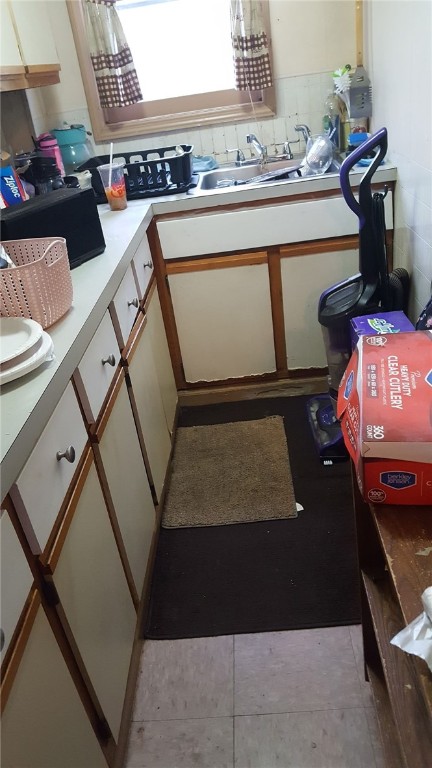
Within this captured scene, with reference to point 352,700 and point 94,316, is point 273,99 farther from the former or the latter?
point 352,700

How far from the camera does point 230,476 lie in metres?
2.12

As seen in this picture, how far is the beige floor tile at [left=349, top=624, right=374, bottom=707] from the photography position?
52.8 inches

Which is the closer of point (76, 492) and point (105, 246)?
point (76, 492)

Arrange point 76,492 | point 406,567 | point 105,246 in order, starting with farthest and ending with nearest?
point 105,246 < point 76,492 < point 406,567

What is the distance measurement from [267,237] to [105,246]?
2.44ft

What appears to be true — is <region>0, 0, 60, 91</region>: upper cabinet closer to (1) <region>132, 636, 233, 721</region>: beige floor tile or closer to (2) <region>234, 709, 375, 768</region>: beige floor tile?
(1) <region>132, 636, 233, 721</region>: beige floor tile

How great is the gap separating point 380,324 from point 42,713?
1320 mm

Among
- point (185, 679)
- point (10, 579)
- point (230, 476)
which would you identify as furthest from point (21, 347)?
point (230, 476)

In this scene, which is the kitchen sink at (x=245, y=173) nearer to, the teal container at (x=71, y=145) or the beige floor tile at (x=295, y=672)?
the teal container at (x=71, y=145)

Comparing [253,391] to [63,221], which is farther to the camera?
[253,391]

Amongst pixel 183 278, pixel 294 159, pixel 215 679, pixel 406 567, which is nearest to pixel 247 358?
pixel 183 278

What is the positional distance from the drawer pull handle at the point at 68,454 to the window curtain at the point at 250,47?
6.64 ft

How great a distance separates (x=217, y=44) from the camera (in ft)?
8.55

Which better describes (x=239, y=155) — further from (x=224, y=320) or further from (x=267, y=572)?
(x=267, y=572)
